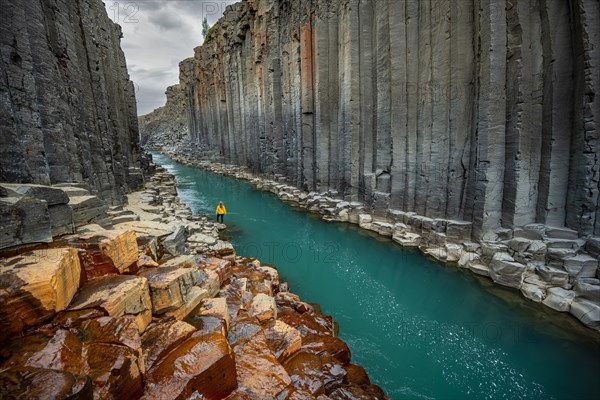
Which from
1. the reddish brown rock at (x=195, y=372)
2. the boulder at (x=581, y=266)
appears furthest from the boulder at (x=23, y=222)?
the boulder at (x=581, y=266)

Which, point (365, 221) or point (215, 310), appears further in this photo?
point (365, 221)

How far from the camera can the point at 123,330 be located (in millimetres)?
3043

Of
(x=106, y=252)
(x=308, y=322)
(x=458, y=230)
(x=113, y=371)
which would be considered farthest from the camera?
(x=458, y=230)

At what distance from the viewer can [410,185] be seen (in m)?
12.6

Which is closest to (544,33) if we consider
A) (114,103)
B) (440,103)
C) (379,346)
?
(440,103)

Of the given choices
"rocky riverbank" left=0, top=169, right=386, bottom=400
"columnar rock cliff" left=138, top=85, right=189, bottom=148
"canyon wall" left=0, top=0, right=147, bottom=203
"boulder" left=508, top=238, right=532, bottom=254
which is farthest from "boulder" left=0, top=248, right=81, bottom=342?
"columnar rock cliff" left=138, top=85, right=189, bottom=148

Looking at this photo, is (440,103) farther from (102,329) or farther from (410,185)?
(102,329)

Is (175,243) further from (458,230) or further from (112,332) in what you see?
(458,230)

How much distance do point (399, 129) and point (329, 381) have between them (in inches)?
448

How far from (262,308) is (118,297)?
2723 millimetres

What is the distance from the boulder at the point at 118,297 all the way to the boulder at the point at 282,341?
6.32 ft

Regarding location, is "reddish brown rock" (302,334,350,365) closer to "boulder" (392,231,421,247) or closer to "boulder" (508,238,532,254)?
"boulder" (508,238,532,254)

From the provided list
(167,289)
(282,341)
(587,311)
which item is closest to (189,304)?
(167,289)

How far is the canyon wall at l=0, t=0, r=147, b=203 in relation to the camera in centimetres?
537
